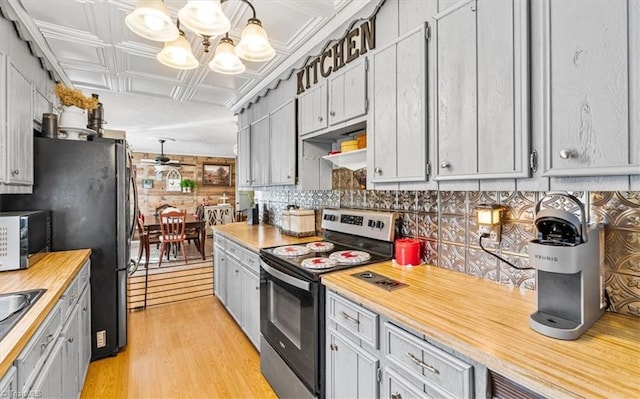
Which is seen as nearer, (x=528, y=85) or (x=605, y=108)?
(x=605, y=108)

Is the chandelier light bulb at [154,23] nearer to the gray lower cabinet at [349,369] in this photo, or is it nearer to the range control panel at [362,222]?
the range control panel at [362,222]

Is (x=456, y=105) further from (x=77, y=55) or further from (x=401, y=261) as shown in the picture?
(x=77, y=55)

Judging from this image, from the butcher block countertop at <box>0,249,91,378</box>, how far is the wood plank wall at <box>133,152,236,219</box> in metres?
6.98

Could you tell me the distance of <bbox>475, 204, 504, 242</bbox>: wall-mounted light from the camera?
139 centimetres

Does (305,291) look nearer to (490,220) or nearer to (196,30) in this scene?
(490,220)

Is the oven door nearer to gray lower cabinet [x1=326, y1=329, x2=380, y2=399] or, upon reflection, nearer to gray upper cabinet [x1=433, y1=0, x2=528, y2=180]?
gray lower cabinet [x1=326, y1=329, x2=380, y2=399]

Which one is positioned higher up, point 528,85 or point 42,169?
point 528,85

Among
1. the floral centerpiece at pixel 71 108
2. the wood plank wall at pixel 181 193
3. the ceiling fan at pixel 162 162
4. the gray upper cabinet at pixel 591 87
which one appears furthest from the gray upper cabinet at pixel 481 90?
the wood plank wall at pixel 181 193

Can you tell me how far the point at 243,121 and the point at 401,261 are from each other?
2942mm

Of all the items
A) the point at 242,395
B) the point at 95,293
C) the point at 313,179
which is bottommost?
the point at 242,395

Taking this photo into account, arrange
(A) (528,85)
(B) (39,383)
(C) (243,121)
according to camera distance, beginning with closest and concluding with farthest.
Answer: (A) (528,85) → (B) (39,383) → (C) (243,121)

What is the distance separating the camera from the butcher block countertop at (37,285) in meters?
0.99

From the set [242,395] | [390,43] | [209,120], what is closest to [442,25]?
[390,43]

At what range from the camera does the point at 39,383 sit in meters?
1.19
